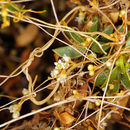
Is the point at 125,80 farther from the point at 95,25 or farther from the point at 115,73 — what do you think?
the point at 95,25

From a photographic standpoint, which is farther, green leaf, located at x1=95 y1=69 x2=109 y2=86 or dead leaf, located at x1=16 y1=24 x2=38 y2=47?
dead leaf, located at x1=16 y1=24 x2=38 y2=47

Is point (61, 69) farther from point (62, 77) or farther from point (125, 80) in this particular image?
point (125, 80)

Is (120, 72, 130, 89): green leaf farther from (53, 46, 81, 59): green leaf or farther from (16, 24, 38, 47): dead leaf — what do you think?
(16, 24, 38, 47): dead leaf

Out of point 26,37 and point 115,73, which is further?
point 26,37

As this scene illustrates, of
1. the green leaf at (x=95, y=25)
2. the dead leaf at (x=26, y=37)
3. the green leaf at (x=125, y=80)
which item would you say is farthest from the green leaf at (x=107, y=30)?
the dead leaf at (x=26, y=37)

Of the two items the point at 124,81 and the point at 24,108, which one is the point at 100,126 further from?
the point at 24,108

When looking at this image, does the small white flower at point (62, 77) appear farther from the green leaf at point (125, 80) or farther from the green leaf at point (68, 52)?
the green leaf at point (125, 80)

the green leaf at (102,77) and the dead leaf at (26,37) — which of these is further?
the dead leaf at (26,37)

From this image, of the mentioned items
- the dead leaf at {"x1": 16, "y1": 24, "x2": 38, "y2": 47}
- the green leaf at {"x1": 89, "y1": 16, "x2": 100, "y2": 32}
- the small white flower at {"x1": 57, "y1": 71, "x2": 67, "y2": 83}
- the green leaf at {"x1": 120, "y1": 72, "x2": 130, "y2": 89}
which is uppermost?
the dead leaf at {"x1": 16, "y1": 24, "x2": 38, "y2": 47}

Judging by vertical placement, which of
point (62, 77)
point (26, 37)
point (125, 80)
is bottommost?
point (125, 80)

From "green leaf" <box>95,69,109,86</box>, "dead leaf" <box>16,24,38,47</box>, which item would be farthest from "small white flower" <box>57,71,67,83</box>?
"dead leaf" <box>16,24,38,47</box>

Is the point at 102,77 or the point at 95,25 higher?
the point at 95,25

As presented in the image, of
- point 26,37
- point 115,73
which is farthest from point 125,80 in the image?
point 26,37
